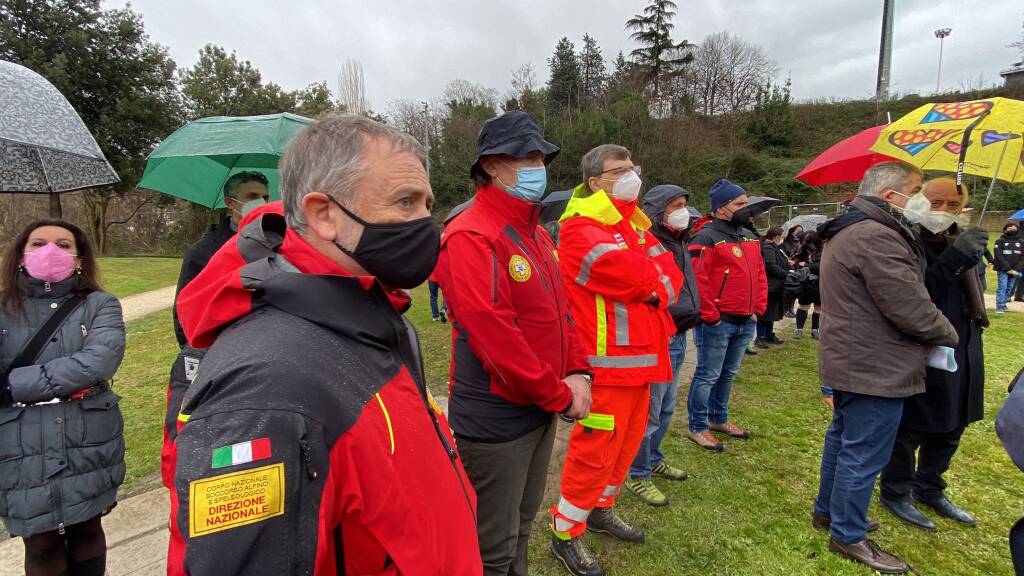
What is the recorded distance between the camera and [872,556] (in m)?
2.79

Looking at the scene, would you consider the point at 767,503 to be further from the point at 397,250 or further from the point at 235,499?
the point at 235,499

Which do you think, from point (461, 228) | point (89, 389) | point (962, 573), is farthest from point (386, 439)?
point (962, 573)

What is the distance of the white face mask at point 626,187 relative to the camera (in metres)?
2.91

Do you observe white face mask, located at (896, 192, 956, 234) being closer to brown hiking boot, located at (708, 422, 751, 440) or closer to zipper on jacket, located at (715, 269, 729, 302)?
zipper on jacket, located at (715, 269, 729, 302)

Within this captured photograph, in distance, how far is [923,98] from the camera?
34938 mm

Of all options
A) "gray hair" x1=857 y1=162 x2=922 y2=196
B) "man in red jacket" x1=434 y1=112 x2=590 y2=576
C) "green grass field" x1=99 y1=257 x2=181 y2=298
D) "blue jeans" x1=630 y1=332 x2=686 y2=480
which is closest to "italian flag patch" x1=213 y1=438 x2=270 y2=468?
"man in red jacket" x1=434 y1=112 x2=590 y2=576

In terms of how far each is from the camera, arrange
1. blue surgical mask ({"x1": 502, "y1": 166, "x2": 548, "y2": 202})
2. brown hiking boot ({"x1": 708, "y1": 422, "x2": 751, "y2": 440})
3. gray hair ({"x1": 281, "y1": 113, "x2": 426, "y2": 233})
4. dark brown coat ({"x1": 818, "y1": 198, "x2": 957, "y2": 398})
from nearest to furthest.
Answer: gray hair ({"x1": 281, "y1": 113, "x2": 426, "y2": 233}) < blue surgical mask ({"x1": 502, "y1": 166, "x2": 548, "y2": 202}) < dark brown coat ({"x1": 818, "y1": 198, "x2": 957, "y2": 398}) < brown hiking boot ({"x1": 708, "y1": 422, "x2": 751, "y2": 440})

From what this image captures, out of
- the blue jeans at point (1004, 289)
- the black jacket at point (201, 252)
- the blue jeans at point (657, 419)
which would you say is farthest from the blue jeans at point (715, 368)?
the blue jeans at point (1004, 289)

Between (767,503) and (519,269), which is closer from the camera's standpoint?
(519,269)

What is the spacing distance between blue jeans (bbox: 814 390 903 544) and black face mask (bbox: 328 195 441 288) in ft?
8.92

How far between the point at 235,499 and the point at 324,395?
0.21m

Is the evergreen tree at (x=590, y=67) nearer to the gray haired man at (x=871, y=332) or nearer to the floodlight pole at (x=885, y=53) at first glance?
the floodlight pole at (x=885, y=53)

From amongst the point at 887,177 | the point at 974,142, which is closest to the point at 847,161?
the point at 974,142

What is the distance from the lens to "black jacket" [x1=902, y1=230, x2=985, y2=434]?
301 centimetres
